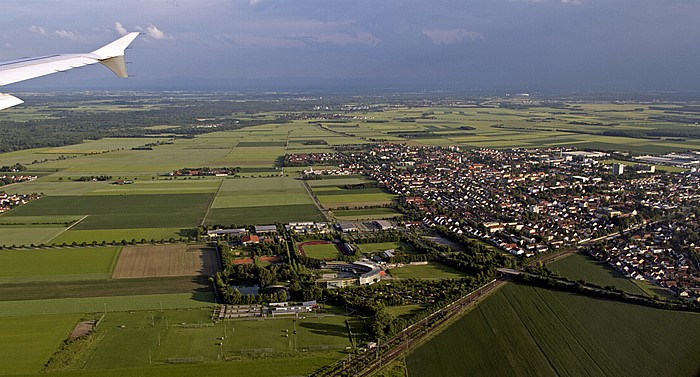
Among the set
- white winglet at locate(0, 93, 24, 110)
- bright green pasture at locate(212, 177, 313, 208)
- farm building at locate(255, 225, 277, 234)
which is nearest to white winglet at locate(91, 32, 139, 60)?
white winglet at locate(0, 93, 24, 110)

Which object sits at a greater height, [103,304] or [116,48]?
[116,48]

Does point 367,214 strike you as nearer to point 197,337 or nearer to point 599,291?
point 599,291

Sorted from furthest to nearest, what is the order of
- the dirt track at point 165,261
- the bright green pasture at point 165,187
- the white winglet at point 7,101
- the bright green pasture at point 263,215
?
1. the bright green pasture at point 165,187
2. the bright green pasture at point 263,215
3. the dirt track at point 165,261
4. the white winglet at point 7,101

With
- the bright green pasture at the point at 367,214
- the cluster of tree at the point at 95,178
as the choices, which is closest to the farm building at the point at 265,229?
the bright green pasture at the point at 367,214

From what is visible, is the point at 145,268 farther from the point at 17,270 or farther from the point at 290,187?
the point at 290,187

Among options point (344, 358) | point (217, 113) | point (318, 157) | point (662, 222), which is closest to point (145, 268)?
point (344, 358)

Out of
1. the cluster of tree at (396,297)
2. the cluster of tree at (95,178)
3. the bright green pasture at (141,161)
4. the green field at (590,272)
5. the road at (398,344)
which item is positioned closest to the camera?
the road at (398,344)

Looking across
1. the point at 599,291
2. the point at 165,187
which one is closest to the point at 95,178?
the point at 165,187

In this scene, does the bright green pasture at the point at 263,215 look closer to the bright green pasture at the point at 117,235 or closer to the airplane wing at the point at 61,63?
the bright green pasture at the point at 117,235
